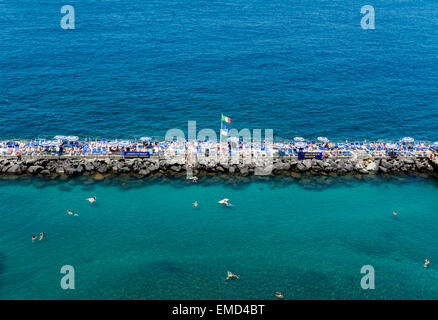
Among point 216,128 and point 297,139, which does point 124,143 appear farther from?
point 297,139

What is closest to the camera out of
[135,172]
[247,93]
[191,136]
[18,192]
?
[18,192]

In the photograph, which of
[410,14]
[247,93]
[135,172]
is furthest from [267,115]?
[410,14]

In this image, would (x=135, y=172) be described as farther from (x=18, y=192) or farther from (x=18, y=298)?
(x=18, y=298)

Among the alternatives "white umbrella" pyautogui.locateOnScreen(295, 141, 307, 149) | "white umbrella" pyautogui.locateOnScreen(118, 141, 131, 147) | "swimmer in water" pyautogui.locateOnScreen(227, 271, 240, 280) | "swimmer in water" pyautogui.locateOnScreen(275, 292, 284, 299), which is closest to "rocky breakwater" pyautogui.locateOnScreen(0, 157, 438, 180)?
"white umbrella" pyautogui.locateOnScreen(295, 141, 307, 149)

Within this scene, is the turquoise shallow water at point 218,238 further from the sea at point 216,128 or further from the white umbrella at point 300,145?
the white umbrella at point 300,145

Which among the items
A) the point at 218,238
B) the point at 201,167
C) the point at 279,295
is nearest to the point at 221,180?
the point at 201,167

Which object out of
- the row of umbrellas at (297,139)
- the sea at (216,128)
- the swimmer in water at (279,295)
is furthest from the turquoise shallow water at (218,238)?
the row of umbrellas at (297,139)
